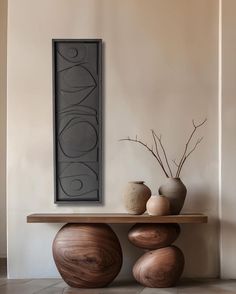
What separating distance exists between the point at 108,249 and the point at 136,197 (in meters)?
0.46

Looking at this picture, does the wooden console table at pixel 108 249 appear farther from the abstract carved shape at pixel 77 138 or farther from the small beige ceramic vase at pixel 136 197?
the abstract carved shape at pixel 77 138

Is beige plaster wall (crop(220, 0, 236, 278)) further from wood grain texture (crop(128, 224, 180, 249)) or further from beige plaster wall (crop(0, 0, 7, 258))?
beige plaster wall (crop(0, 0, 7, 258))

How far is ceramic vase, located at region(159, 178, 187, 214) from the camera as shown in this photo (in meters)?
3.47

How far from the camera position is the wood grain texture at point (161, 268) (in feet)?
10.8

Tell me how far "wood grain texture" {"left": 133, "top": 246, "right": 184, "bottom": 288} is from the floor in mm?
62

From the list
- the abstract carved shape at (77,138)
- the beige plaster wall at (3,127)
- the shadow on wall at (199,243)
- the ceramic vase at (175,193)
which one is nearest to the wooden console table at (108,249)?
the ceramic vase at (175,193)

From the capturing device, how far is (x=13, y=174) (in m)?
3.72

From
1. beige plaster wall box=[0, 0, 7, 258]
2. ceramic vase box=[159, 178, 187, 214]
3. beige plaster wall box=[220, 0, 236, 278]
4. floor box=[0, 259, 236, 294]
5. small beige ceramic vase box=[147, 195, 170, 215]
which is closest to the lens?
floor box=[0, 259, 236, 294]

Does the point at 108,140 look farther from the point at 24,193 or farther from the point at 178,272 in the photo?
the point at 178,272

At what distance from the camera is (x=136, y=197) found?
344cm

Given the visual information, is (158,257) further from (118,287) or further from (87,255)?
(87,255)

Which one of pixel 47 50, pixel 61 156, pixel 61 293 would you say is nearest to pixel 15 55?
pixel 47 50

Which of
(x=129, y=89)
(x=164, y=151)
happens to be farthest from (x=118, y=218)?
(x=129, y=89)

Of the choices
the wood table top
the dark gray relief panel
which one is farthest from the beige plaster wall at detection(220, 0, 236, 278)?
the dark gray relief panel
